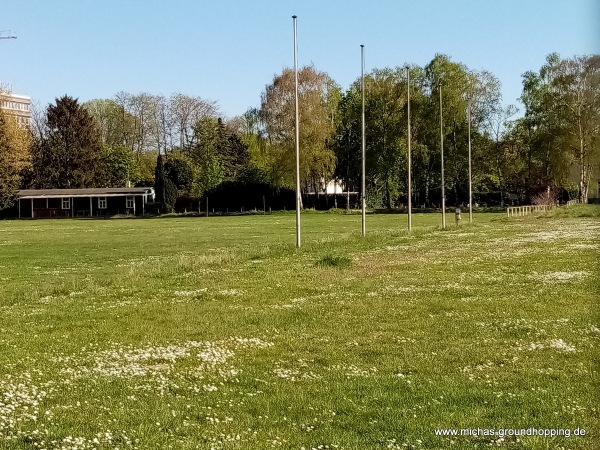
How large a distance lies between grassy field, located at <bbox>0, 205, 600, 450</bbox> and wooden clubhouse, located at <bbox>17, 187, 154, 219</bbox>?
86199 mm

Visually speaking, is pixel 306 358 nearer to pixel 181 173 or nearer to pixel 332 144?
pixel 332 144

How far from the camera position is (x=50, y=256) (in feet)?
117

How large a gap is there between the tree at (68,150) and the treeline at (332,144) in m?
Answer: 0.17

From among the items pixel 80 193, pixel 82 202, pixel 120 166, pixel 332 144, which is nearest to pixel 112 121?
pixel 120 166

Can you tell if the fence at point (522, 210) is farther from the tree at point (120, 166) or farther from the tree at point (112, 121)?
the tree at point (112, 121)

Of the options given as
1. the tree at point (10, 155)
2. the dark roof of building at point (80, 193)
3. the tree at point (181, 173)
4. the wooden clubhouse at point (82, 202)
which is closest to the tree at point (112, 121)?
the tree at point (181, 173)

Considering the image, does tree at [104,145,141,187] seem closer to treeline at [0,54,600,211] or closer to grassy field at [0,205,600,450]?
treeline at [0,54,600,211]

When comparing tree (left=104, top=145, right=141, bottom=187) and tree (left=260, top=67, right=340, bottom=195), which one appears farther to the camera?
tree (left=104, top=145, right=141, bottom=187)

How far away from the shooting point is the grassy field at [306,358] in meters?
7.29

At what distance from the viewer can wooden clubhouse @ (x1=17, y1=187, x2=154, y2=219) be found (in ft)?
351

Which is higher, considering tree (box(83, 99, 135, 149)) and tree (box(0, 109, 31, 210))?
tree (box(83, 99, 135, 149))

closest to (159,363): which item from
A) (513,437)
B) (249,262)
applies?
(513,437)

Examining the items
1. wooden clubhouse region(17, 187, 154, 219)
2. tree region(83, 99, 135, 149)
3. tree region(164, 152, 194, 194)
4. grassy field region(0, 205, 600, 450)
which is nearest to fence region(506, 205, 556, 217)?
grassy field region(0, 205, 600, 450)

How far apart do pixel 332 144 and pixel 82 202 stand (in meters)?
40.3
